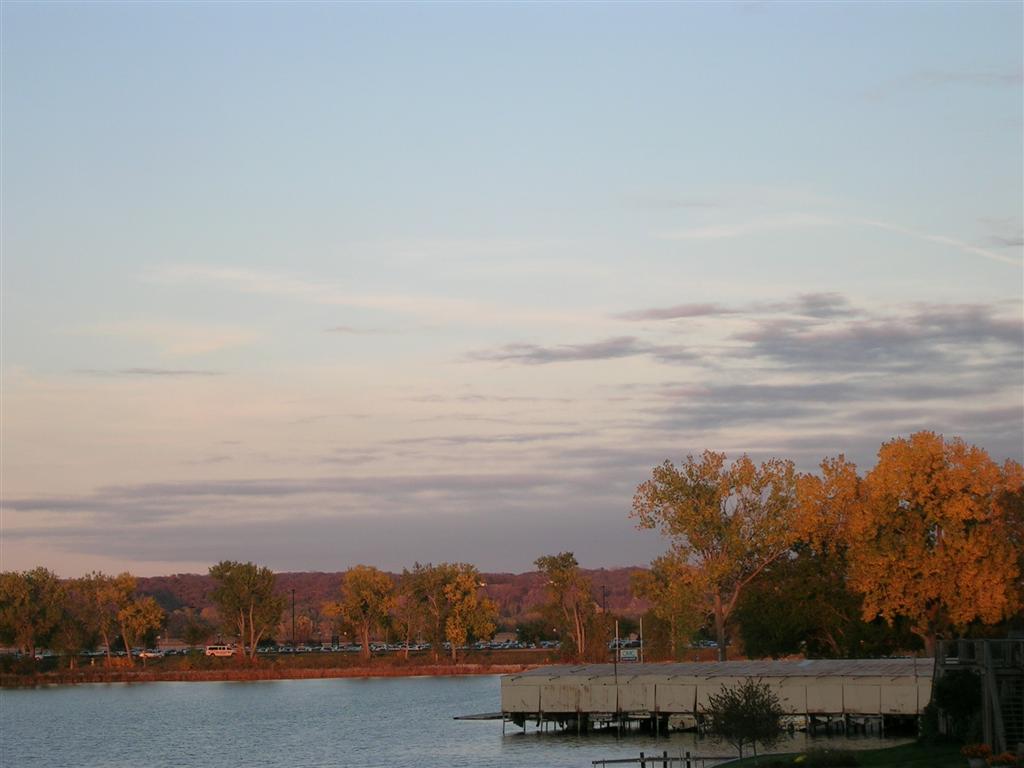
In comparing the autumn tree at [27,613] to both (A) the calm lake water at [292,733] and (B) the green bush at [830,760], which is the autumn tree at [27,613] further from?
(B) the green bush at [830,760]

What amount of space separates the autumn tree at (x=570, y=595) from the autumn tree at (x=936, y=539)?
285 feet

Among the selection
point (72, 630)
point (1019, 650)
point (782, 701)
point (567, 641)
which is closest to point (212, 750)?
point (782, 701)

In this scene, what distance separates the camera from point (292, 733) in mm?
108938

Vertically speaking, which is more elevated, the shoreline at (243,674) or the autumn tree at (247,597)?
the autumn tree at (247,597)

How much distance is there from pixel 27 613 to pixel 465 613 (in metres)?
57.5

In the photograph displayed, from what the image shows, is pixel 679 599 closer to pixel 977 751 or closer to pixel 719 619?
pixel 719 619

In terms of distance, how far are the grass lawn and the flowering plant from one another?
1.43 ft

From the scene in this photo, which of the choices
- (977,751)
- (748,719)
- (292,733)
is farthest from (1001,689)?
(292,733)

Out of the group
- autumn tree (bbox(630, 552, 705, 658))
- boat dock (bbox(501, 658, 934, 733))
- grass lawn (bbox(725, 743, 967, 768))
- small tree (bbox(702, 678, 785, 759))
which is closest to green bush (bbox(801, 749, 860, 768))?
grass lawn (bbox(725, 743, 967, 768))

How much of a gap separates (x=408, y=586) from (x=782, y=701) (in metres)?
116

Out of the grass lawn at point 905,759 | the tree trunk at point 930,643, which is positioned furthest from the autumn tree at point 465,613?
the grass lawn at point 905,759

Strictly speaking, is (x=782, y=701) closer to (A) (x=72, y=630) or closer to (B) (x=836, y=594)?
(B) (x=836, y=594)

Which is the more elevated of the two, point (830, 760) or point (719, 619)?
point (719, 619)

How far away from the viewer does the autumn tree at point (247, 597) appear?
194m
